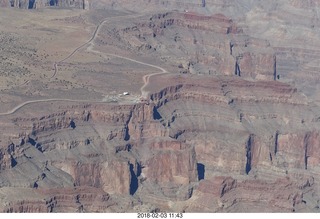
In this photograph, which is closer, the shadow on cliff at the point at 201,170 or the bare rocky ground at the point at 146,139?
the bare rocky ground at the point at 146,139

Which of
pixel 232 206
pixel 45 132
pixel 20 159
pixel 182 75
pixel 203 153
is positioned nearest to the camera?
pixel 232 206

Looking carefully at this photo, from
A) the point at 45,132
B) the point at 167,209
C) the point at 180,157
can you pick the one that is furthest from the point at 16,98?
the point at 167,209

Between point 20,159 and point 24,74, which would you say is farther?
point 24,74

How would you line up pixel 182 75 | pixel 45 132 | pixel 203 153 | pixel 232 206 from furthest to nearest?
pixel 182 75, pixel 203 153, pixel 45 132, pixel 232 206

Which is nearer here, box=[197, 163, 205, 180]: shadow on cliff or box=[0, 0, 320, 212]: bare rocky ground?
box=[0, 0, 320, 212]: bare rocky ground

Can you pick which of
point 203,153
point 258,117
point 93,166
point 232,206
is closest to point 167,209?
point 232,206

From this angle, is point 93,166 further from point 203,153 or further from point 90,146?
point 203,153

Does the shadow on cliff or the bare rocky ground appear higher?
the bare rocky ground

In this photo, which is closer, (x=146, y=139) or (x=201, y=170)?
(x=146, y=139)

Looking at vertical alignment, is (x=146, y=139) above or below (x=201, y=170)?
above

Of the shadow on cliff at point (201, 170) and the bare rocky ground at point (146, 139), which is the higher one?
the bare rocky ground at point (146, 139)
